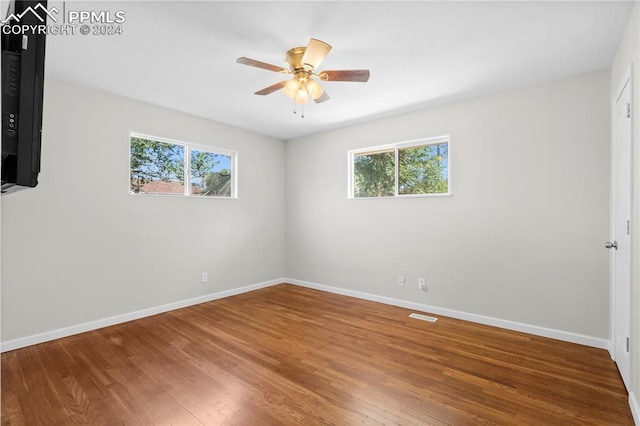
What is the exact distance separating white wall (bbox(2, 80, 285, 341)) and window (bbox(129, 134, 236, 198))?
0.13 meters

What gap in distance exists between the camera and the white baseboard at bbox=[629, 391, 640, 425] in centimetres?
173

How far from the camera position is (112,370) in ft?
7.82

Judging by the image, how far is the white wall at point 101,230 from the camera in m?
2.86

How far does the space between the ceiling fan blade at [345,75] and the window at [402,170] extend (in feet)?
5.96

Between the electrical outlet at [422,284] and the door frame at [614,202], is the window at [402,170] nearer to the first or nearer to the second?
the electrical outlet at [422,284]

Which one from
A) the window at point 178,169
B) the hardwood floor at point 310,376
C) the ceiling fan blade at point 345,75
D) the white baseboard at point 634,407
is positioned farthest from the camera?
the window at point 178,169

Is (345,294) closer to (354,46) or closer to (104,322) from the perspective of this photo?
(104,322)

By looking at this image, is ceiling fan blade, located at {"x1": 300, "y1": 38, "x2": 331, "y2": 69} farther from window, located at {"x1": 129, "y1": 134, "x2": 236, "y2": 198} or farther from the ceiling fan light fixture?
window, located at {"x1": 129, "y1": 134, "x2": 236, "y2": 198}

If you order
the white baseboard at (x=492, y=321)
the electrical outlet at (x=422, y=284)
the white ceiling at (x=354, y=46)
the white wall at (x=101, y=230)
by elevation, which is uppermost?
the white ceiling at (x=354, y=46)

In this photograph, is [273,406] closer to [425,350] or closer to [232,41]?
A: [425,350]

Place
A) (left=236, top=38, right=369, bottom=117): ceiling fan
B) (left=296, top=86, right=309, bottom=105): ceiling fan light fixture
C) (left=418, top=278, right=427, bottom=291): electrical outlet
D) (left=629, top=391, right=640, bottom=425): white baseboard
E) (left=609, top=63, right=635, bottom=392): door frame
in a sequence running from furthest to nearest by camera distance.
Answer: (left=418, top=278, right=427, bottom=291): electrical outlet
(left=296, top=86, right=309, bottom=105): ceiling fan light fixture
(left=236, top=38, right=369, bottom=117): ceiling fan
(left=609, top=63, right=635, bottom=392): door frame
(left=629, top=391, right=640, bottom=425): white baseboard

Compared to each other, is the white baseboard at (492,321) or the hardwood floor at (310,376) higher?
the white baseboard at (492,321)

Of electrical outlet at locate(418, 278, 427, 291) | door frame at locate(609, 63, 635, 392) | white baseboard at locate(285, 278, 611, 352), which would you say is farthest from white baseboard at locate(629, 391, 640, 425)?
electrical outlet at locate(418, 278, 427, 291)

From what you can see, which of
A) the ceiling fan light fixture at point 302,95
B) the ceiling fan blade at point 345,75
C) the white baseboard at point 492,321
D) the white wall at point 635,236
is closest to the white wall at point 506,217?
the white baseboard at point 492,321
